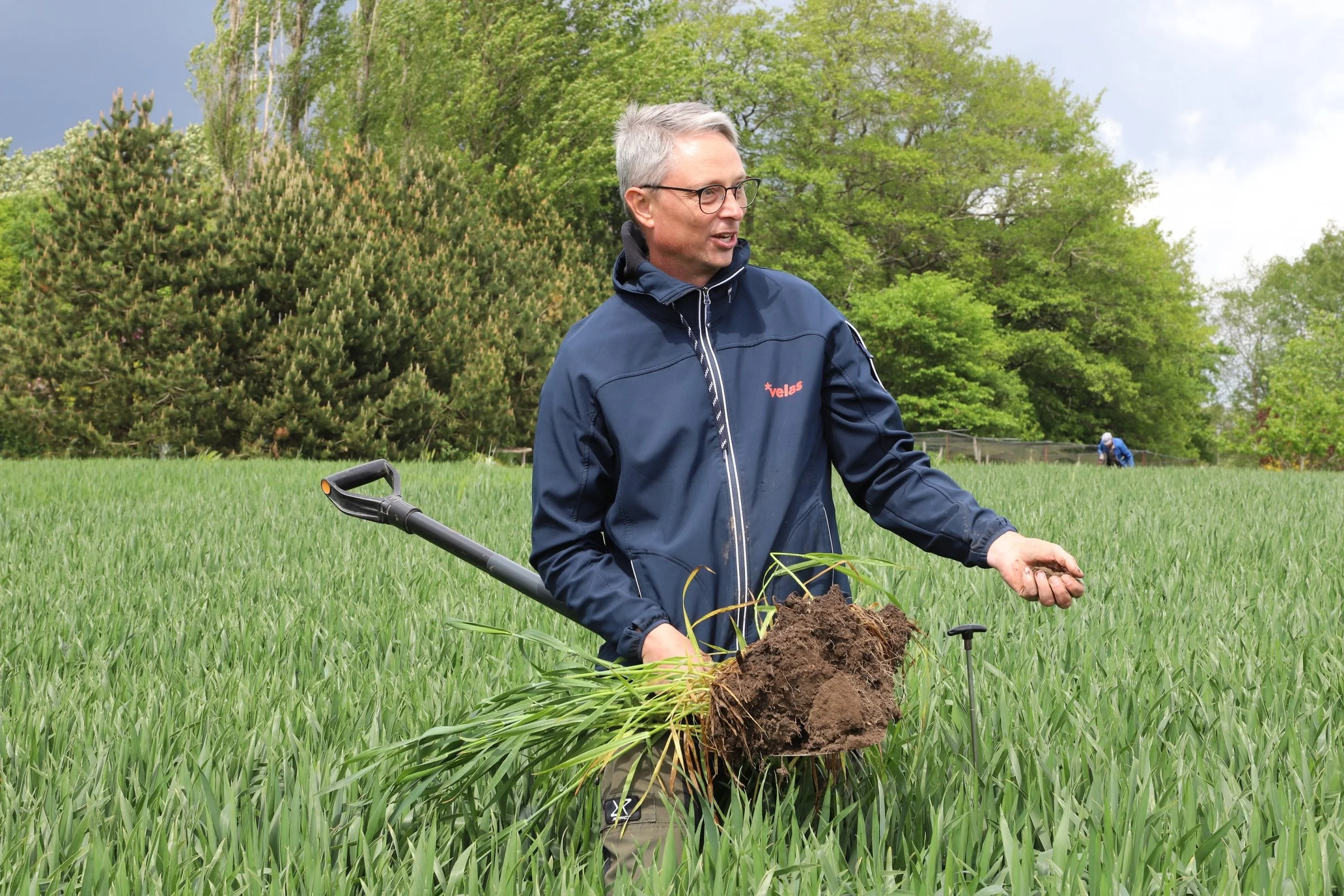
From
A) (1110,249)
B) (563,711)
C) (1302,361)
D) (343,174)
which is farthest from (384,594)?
(1302,361)

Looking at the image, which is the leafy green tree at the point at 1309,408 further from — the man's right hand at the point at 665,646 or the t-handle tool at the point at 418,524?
the man's right hand at the point at 665,646

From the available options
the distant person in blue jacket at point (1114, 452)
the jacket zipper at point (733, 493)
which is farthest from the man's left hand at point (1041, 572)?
the distant person in blue jacket at point (1114, 452)

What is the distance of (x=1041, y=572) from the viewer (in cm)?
217

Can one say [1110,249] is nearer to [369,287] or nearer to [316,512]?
[369,287]

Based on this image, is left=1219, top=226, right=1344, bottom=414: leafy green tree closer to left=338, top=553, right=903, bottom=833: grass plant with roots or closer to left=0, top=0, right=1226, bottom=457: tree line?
left=0, top=0, right=1226, bottom=457: tree line

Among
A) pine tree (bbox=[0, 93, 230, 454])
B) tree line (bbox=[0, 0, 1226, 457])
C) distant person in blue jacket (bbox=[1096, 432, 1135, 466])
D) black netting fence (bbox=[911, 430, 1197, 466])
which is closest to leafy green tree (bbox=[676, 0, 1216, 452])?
tree line (bbox=[0, 0, 1226, 457])

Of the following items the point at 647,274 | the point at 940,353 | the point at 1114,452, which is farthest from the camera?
the point at 940,353

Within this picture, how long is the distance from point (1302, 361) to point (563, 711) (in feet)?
168

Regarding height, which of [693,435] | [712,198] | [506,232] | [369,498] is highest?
[506,232]

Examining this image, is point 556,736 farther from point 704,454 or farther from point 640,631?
point 704,454

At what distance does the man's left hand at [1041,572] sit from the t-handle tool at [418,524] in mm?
858

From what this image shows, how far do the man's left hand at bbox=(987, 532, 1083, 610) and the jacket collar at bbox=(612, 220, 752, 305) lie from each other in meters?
0.79

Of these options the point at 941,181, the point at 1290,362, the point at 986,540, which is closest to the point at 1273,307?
the point at 1290,362

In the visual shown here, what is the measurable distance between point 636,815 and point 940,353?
3438 cm
